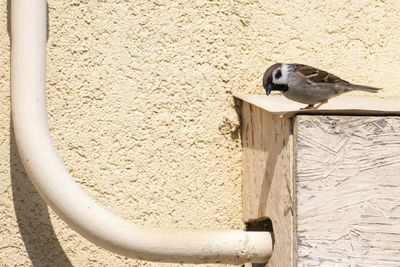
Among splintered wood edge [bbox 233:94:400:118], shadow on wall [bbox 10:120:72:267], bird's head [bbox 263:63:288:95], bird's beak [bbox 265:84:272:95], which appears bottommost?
shadow on wall [bbox 10:120:72:267]

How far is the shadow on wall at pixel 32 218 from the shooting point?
2.23m

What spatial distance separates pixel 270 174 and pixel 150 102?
50 cm

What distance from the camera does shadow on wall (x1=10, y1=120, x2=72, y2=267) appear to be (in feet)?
7.31

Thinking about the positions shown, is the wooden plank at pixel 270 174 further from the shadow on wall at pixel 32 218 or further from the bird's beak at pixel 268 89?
the shadow on wall at pixel 32 218

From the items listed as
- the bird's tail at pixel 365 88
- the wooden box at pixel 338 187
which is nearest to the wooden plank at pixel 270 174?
the wooden box at pixel 338 187

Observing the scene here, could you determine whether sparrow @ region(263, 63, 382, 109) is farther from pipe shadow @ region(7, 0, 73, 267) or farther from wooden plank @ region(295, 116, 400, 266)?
pipe shadow @ region(7, 0, 73, 267)

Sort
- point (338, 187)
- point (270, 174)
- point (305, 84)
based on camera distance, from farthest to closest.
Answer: point (305, 84), point (270, 174), point (338, 187)

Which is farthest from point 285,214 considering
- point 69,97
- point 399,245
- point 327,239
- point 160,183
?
point 69,97

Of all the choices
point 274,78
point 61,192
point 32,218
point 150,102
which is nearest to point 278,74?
point 274,78

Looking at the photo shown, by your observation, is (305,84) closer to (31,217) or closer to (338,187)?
(338,187)

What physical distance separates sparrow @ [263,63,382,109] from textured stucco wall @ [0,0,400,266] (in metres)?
0.05

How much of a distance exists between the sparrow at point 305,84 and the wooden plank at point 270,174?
0.43ft

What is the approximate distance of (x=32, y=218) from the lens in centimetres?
224

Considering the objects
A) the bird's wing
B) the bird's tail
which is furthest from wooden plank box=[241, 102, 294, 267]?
the bird's tail
